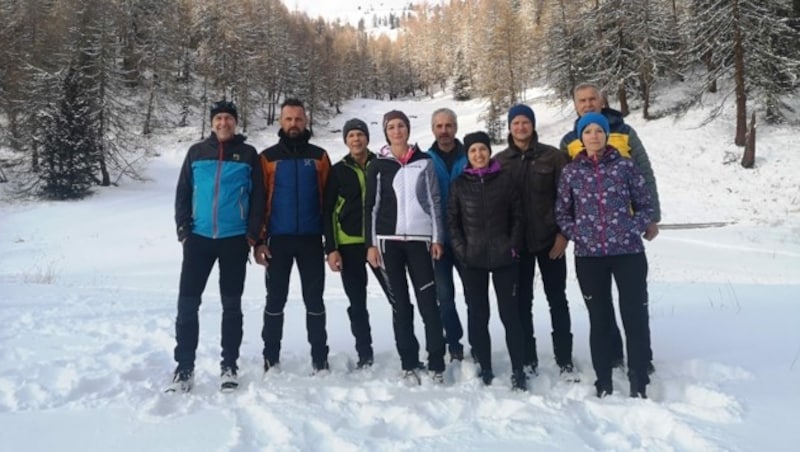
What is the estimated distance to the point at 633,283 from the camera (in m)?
3.59

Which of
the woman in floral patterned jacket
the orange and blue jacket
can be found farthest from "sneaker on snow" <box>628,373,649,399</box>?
the orange and blue jacket

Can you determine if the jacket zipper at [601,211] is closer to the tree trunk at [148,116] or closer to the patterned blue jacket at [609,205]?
the patterned blue jacket at [609,205]

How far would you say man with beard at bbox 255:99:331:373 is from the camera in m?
4.23

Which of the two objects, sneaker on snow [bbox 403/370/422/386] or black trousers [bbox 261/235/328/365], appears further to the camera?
black trousers [bbox 261/235/328/365]

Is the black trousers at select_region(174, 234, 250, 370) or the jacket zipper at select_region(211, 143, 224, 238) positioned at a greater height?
the jacket zipper at select_region(211, 143, 224, 238)

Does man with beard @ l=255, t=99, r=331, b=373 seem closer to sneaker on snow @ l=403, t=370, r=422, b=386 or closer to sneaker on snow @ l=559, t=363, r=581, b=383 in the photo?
sneaker on snow @ l=403, t=370, r=422, b=386

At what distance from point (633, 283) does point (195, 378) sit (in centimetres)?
361

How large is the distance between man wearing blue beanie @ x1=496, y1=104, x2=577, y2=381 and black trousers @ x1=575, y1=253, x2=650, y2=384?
33 cm

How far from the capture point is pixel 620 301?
3.69 metres

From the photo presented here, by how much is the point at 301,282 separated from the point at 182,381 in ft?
4.00

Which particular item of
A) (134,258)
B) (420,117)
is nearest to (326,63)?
(420,117)

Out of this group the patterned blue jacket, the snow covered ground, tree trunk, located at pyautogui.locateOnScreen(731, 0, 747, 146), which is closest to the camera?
the snow covered ground

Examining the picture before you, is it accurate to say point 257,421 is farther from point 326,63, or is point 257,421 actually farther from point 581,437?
point 326,63

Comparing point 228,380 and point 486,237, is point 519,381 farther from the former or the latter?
point 228,380
